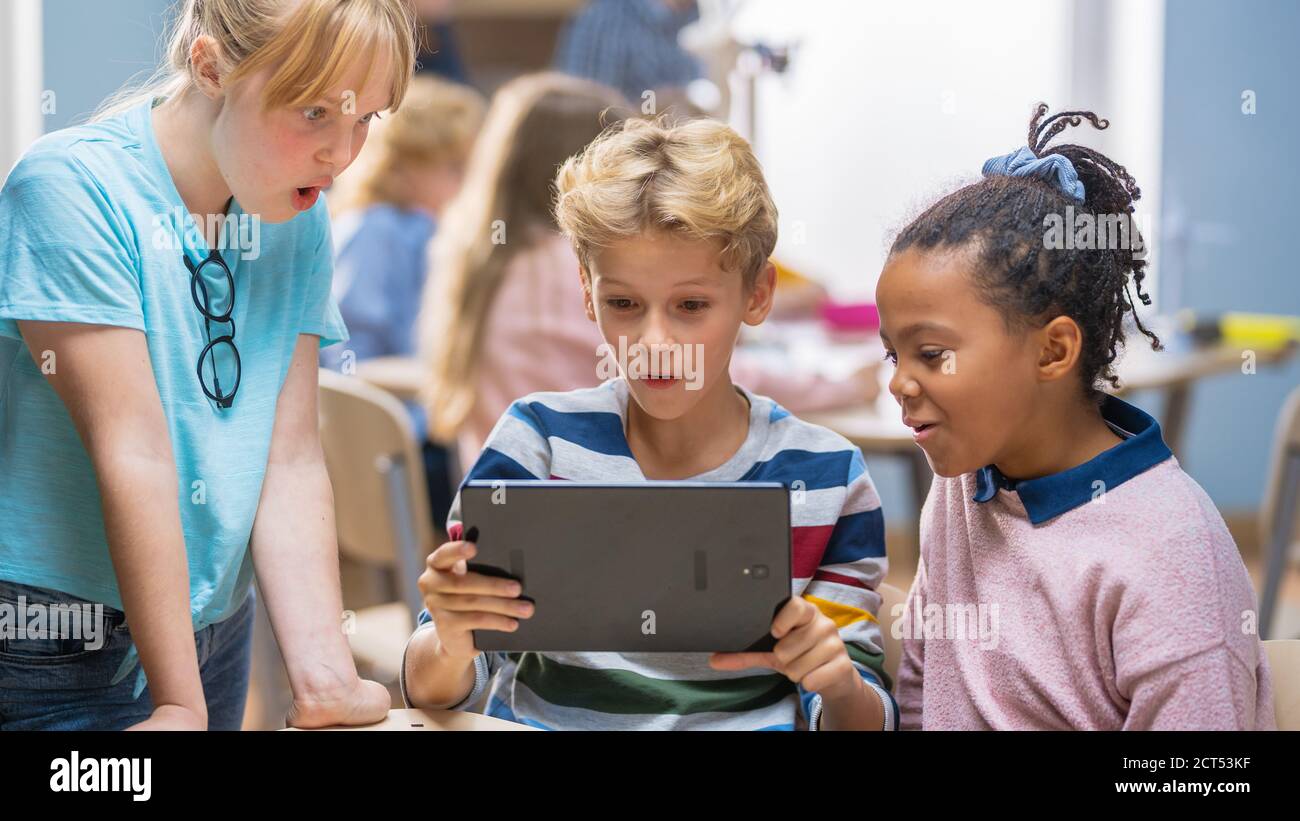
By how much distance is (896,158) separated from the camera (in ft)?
12.9

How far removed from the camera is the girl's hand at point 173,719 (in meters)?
0.92

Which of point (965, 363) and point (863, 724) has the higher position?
point (965, 363)

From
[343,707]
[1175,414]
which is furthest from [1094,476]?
[1175,414]

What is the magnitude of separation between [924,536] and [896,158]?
297cm

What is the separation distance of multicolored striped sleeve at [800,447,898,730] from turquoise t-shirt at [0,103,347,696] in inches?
18.7

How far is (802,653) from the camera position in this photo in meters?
0.95

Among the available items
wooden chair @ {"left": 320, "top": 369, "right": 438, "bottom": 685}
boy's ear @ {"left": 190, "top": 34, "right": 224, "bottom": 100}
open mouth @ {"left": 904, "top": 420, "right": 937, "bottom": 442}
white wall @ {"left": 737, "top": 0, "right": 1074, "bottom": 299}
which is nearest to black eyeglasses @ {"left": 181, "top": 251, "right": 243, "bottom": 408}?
boy's ear @ {"left": 190, "top": 34, "right": 224, "bottom": 100}

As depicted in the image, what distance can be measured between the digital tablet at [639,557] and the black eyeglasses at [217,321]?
11.6 inches

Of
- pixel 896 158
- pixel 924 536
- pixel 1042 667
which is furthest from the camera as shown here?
pixel 896 158

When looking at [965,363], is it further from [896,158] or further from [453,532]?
[896,158]

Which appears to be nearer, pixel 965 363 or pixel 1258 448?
pixel 965 363

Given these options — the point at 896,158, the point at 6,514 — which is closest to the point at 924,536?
the point at 6,514

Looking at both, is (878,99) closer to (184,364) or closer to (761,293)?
(761,293)

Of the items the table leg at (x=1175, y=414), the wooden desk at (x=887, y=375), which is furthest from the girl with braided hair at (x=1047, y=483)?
the table leg at (x=1175, y=414)
